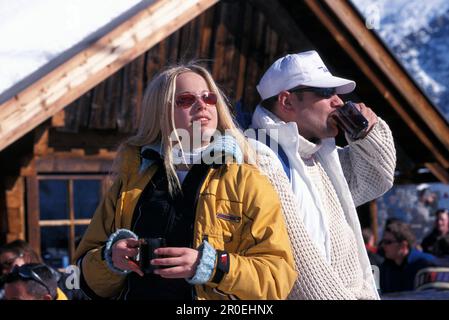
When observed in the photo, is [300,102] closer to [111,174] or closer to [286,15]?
[111,174]

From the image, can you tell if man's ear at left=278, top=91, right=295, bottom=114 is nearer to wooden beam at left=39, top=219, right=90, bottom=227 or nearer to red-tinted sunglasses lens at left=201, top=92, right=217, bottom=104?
red-tinted sunglasses lens at left=201, top=92, right=217, bottom=104

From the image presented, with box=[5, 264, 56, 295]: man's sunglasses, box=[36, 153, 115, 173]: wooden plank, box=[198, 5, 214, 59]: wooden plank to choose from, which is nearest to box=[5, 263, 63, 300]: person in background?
box=[5, 264, 56, 295]: man's sunglasses

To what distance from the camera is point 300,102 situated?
3.08 m

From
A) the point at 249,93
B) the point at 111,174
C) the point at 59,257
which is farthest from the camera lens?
the point at 249,93

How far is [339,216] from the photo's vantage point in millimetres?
2996

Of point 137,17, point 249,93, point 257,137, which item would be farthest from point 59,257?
point 257,137

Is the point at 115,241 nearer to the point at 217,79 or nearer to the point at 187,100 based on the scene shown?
the point at 187,100

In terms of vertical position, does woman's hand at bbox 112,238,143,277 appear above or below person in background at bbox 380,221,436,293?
above

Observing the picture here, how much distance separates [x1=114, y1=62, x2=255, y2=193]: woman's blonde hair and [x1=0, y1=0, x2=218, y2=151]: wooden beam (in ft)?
10.2

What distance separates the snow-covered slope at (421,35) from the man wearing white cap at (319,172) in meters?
81.4

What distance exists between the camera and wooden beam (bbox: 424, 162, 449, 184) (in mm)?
10281

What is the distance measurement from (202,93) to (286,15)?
21.9ft

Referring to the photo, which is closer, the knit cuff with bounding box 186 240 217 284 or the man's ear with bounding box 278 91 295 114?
the knit cuff with bounding box 186 240 217 284

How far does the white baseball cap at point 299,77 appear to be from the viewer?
A: 121 inches
